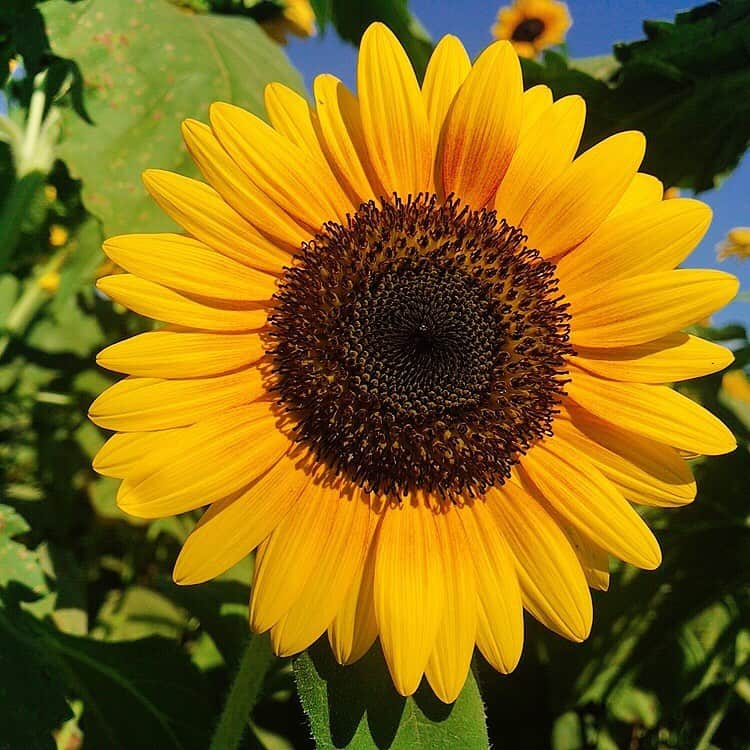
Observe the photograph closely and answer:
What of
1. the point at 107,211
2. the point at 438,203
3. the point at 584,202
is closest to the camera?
the point at 584,202

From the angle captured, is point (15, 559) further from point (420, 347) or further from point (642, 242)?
point (642, 242)

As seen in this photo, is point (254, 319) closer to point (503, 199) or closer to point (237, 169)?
point (237, 169)

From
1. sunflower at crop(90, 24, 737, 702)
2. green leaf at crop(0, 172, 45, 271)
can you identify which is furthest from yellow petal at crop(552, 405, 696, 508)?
green leaf at crop(0, 172, 45, 271)

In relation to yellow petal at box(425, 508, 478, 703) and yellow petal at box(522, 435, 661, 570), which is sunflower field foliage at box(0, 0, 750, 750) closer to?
yellow petal at box(425, 508, 478, 703)

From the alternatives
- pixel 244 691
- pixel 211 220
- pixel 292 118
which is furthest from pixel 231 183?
pixel 244 691

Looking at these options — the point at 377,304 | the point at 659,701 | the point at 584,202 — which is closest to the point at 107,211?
the point at 377,304

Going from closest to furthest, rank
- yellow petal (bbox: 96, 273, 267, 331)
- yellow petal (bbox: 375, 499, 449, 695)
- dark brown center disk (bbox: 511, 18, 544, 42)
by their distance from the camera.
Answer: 1. yellow petal (bbox: 375, 499, 449, 695)
2. yellow petal (bbox: 96, 273, 267, 331)
3. dark brown center disk (bbox: 511, 18, 544, 42)
